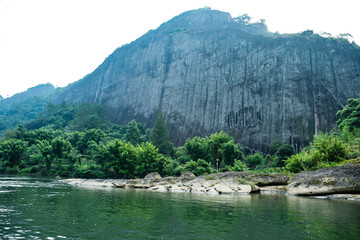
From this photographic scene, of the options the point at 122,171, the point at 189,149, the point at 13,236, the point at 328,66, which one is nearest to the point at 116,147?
the point at 122,171

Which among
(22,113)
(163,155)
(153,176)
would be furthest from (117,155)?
(22,113)

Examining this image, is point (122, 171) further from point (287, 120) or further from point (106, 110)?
point (106, 110)

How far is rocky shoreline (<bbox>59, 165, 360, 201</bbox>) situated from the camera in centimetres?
2005

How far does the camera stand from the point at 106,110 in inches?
3898

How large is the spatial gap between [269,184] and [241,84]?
4928 cm

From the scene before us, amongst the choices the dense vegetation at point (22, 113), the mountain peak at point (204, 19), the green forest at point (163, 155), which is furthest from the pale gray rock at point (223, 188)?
the dense vegetation at point (22, 113)

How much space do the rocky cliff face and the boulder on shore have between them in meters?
39.1

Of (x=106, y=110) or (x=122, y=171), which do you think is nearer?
(x=122, y=171)

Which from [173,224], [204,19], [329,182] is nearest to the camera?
[173,224]

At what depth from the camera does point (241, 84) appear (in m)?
72.5

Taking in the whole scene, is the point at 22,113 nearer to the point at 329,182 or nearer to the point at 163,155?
the point at 163,155

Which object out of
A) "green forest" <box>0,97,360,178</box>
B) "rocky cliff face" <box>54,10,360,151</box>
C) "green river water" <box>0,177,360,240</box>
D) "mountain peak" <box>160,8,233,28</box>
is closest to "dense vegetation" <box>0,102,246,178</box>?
"green forest" <box>0,97,360,178</box>

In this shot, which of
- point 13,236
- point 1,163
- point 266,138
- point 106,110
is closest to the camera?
point 13,236

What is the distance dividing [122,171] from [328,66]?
58.9m
